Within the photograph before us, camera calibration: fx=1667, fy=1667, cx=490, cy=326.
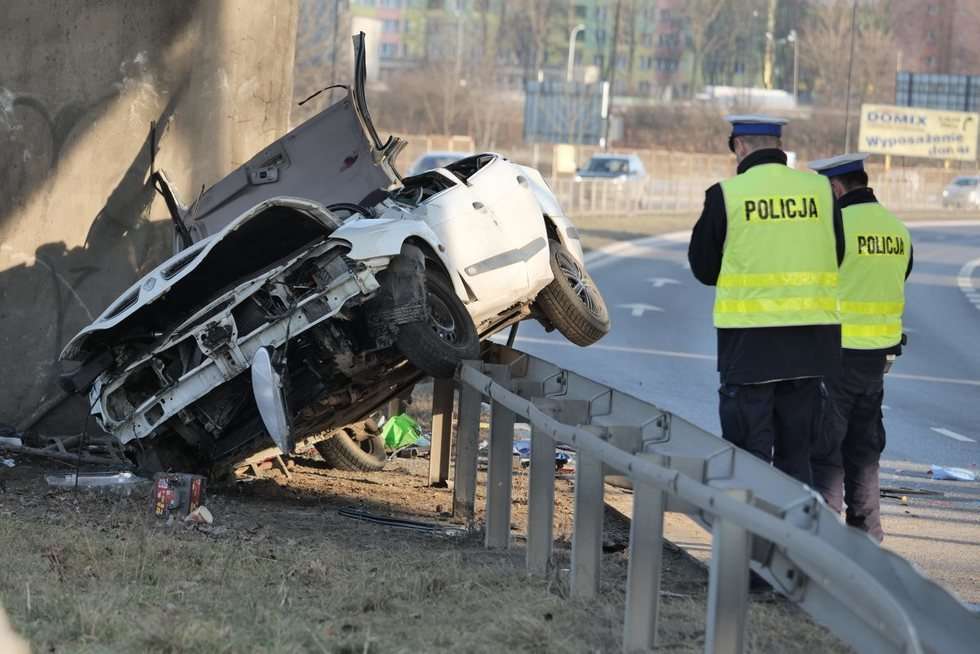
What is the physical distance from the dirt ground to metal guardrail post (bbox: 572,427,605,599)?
0.08 metres

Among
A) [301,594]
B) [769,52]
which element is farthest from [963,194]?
→ [301,594]

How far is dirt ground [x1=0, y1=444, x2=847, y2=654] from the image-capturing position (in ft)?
18.1

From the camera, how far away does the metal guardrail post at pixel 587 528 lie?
240 inches

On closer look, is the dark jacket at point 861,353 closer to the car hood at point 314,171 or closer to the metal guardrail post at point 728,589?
the car hood at point 314,171

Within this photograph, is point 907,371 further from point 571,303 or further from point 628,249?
point 628,249

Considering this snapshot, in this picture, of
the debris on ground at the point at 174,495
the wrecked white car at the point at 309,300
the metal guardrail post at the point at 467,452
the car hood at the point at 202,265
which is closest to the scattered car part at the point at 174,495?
the debris on ground at the point at 174,495

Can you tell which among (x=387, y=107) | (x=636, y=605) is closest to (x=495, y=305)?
(x=636, y=605)

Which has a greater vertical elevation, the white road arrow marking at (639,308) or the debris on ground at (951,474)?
the debris on ground at (951,474)

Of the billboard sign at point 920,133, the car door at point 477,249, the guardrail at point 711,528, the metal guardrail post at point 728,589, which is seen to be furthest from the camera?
the billboard sign at point 920,133

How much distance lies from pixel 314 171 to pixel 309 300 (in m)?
2.16

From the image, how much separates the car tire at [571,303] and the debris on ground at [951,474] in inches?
107

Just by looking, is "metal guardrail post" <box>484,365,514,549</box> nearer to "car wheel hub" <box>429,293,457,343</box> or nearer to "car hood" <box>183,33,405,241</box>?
"car wheel hub" <box>429,293,457,343</box>

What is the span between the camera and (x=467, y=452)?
874cm

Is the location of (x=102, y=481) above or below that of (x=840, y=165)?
below
